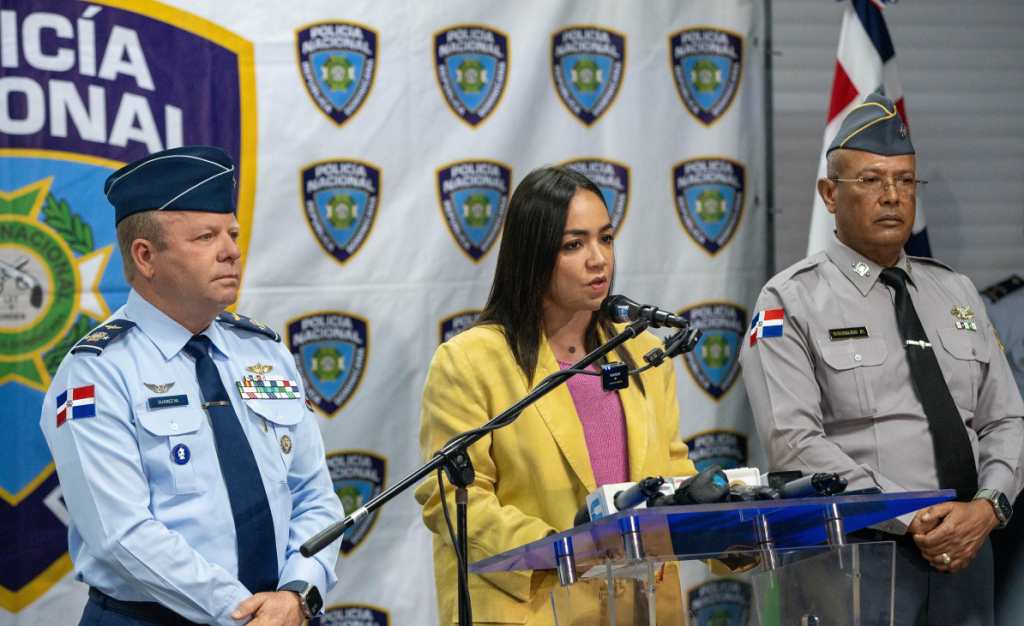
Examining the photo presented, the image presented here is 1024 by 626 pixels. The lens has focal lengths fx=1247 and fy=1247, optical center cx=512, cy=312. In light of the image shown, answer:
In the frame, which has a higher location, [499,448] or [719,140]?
[719,140]

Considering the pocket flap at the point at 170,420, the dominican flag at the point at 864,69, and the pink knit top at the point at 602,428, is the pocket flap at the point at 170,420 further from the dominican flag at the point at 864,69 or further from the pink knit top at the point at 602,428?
the dominican flag at the point at 864,69

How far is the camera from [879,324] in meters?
3.36

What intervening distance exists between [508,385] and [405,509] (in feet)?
4.00

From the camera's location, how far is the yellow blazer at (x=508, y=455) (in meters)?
2.76

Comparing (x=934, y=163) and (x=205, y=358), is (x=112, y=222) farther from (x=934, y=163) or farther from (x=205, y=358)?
(x=934, y=163)

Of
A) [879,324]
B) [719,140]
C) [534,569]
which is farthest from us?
[719,140]

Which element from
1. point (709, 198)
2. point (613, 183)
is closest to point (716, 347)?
point (709, 198)

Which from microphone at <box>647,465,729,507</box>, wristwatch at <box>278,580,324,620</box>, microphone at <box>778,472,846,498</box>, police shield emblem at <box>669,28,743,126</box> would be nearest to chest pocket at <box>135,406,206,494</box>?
wristwatch at <box>278,580,324,620</box>

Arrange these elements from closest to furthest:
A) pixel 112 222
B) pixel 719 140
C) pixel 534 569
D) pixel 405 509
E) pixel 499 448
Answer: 1. pixel 534 569
2. pixel 499 448
3. pixel 112 222
4. pixel 405 509
5. pixel 719 140

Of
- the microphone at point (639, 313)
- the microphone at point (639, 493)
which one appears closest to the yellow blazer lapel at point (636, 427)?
the microphone at point (639, 313)

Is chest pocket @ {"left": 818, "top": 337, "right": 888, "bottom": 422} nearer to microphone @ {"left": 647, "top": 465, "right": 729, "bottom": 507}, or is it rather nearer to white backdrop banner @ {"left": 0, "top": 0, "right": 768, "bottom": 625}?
white backdrop banner @ {"left": 0, "top": 0, "right": 768, "bottom": 625}

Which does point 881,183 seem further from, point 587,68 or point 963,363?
point 587,68

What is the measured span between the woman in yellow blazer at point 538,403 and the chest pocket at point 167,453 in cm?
58

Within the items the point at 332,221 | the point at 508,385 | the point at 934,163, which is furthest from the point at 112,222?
the point at 934,163
